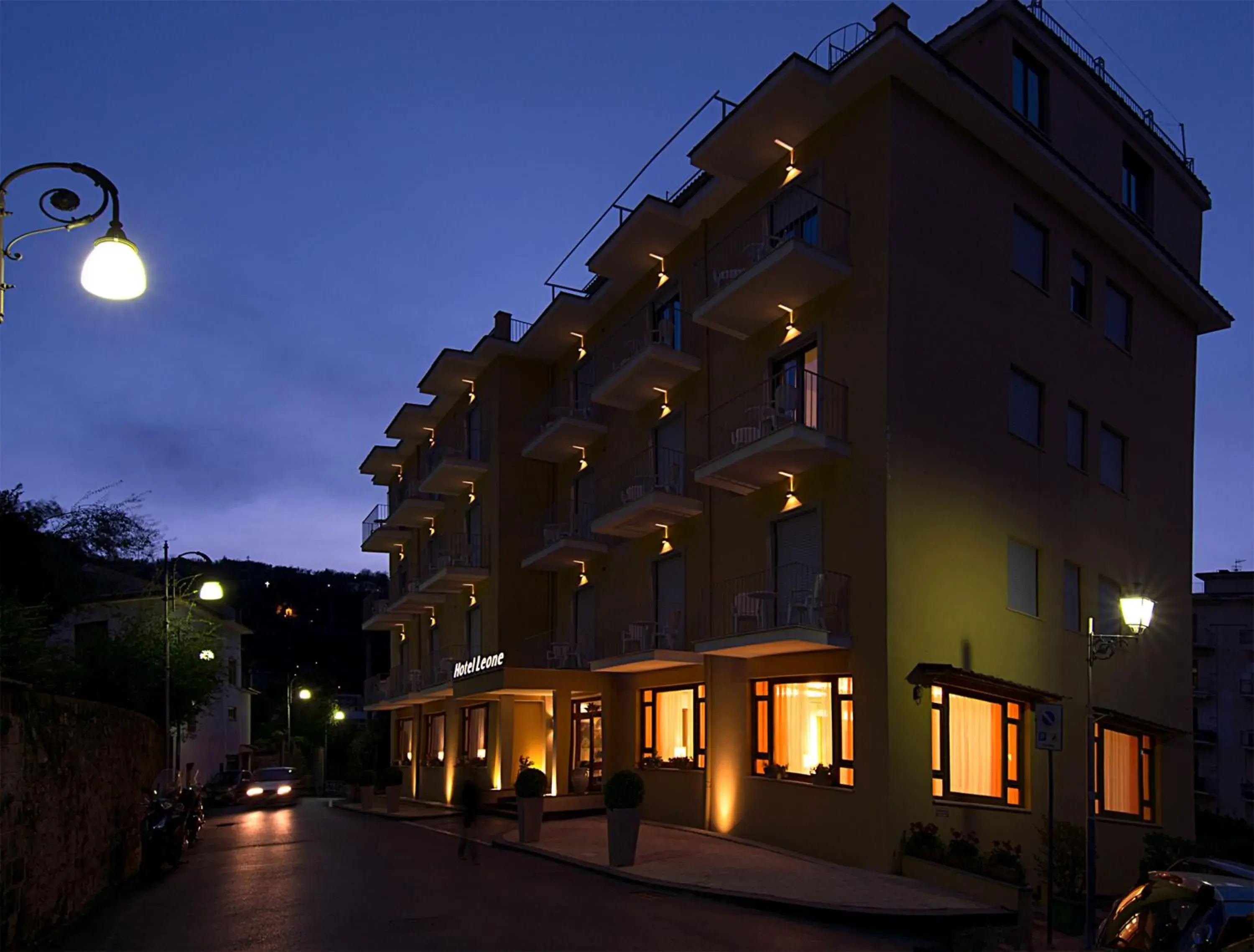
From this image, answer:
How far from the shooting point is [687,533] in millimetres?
23203

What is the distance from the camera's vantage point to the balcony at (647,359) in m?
23.2

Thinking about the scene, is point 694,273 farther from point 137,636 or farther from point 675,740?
point 137,636

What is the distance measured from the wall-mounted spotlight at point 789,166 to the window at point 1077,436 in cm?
737

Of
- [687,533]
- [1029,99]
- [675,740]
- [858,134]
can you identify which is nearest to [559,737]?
[675,740]

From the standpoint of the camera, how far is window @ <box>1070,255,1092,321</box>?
22438 mm

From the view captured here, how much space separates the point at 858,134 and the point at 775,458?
5750 millimetres

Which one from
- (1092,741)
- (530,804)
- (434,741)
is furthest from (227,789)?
(1092,741)

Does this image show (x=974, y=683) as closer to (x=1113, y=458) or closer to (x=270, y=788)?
(x=1113, y=458)

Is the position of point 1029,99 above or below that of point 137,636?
above

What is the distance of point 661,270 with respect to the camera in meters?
25.3

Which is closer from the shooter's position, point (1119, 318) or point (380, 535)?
point (1119, 318)

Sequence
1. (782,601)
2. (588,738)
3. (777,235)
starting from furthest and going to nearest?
(588,738)
(777,235)
(782,601)

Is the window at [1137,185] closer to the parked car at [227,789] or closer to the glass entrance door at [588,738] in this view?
the glass entrance door at [588,738]

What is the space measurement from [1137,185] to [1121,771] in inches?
521
